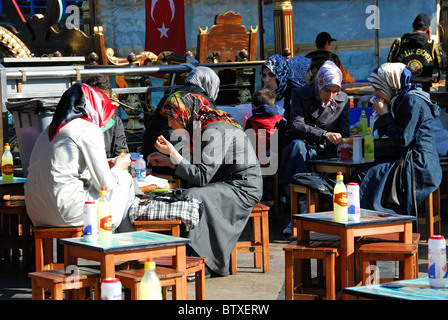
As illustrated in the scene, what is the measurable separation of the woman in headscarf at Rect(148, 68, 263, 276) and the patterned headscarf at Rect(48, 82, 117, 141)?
71 cm

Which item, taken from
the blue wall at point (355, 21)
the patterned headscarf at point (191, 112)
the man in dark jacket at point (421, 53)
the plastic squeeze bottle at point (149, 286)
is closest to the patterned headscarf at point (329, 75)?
the patterned headscarf at point (191, 112)

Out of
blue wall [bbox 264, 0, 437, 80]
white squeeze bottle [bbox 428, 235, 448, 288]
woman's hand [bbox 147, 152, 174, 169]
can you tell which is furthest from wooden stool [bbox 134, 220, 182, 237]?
blue wall [bbox 264, 0, 437, 80]

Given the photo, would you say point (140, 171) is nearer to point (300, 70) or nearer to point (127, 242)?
point (127, 242)

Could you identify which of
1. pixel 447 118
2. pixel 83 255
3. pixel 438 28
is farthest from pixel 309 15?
pixel 83 255

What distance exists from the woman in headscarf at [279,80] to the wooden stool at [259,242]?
2.91 m

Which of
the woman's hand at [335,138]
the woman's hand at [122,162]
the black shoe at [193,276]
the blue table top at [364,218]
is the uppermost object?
the woman's hand at [335,138]

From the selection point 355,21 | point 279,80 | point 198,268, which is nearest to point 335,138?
point 279,80

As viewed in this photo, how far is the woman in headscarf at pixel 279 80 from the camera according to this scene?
9.66m

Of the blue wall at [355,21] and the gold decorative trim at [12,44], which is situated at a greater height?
the blue wall at [355,21]

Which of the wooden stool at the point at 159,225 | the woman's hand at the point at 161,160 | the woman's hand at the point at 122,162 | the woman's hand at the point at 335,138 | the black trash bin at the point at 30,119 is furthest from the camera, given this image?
the woman's hand at the point at 335,138

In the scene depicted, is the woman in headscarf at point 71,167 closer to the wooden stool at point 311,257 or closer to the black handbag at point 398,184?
the wooden stool at point 311,257

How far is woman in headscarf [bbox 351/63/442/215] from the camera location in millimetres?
7516

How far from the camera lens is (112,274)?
459cm

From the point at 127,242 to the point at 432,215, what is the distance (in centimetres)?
414
